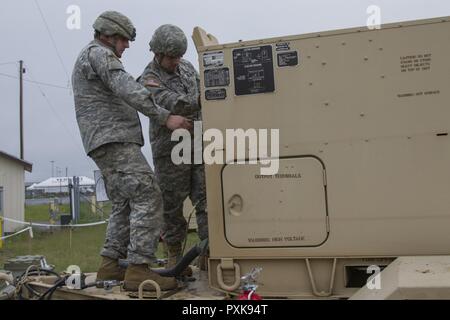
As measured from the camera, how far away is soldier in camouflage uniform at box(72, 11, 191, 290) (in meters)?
3.48

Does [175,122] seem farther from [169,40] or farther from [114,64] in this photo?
[169,40]

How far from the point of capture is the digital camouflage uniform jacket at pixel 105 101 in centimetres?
347

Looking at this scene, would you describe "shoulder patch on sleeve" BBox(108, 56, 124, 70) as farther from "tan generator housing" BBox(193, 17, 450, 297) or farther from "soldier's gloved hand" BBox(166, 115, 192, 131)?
"tan generator housing" BBox(193, 17, 450, 297)

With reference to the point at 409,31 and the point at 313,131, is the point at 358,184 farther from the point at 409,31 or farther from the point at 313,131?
the point at 409,31

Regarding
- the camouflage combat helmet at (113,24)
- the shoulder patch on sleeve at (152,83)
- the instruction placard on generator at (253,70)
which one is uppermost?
the camouflage combat helmet at (113,24)

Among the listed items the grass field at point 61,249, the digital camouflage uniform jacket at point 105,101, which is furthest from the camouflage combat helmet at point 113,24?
the grass field at point 61,249

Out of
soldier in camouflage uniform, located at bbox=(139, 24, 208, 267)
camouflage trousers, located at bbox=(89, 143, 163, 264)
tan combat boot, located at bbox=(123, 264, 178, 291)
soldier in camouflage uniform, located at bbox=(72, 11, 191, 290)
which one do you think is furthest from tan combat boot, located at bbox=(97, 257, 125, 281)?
soldier in camouflage uniform, located at bbox=(139, 24, 208, 267)

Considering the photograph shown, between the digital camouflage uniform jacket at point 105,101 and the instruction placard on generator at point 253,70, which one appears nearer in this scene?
the instruction placard on generator at point 253,70

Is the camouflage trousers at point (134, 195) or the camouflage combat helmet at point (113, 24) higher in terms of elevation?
the camouflage combat helmet at point (113, 24)

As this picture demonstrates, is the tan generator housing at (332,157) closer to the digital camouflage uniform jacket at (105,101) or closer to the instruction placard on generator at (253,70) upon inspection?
the instruction placard on generator at (253,70)

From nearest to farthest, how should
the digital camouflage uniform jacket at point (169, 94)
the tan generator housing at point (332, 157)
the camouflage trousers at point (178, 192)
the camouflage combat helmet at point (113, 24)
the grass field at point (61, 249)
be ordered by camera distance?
the tan generator housing at point (332, 157) < the camouflage combat helmet at point (113, 24) < the digital camouflage uniform jacket at point (169, 94) < the camouflage trousers at point (178, 192) < the grass field at point (61, 249)

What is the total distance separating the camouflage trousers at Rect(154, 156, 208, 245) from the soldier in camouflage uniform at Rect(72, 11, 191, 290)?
1.56 feet

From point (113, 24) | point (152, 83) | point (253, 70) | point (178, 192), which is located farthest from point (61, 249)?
point (253, 70)

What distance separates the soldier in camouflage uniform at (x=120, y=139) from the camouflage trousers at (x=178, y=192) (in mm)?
477
